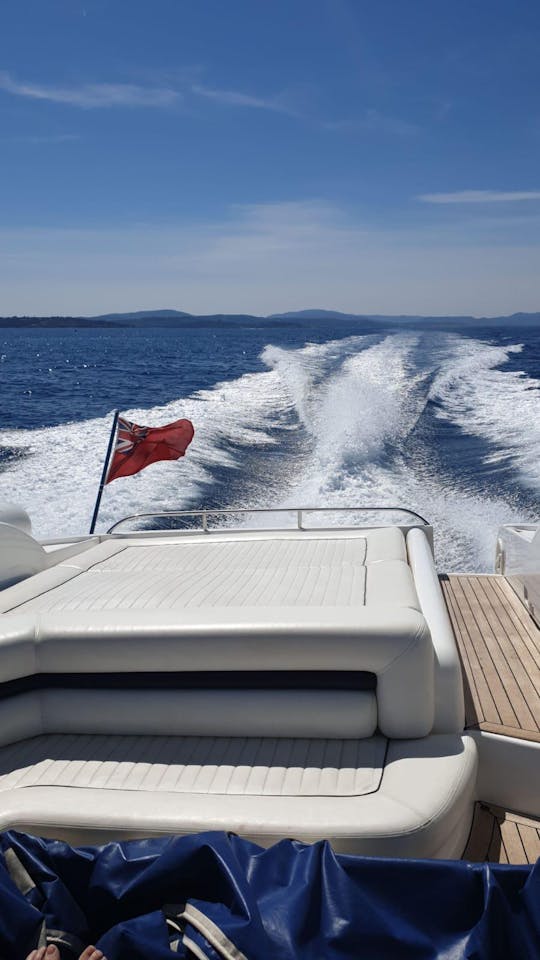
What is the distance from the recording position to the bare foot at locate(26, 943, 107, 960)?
2594 millimetres

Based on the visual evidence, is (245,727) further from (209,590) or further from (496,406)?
(496,406)

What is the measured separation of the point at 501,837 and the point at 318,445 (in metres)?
13.5

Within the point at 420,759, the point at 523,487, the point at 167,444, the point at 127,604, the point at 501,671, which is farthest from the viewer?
the point at 523,487

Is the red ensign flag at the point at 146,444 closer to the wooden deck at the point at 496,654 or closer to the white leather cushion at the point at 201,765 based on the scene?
the wooden deck at the point at 496,654

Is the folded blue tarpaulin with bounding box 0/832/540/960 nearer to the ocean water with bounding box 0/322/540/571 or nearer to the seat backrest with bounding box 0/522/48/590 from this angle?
the seat backrest with bounding box 0/522/48/590

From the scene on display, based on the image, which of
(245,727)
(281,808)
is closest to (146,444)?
(245,727)

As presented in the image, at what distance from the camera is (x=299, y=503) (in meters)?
13.2

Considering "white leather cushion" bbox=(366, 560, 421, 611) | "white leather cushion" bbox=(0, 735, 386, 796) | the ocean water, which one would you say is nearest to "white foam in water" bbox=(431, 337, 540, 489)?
the ocean water

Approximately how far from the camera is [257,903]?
2.70m

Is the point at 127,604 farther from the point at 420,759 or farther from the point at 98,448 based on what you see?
the point at 98,448

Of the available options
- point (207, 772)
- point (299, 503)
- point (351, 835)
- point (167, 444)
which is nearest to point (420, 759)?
point (351, 835)

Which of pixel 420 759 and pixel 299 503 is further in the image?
pixel 299 503

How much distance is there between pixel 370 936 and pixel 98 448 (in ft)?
50.8

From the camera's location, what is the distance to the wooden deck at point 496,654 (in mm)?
4344
